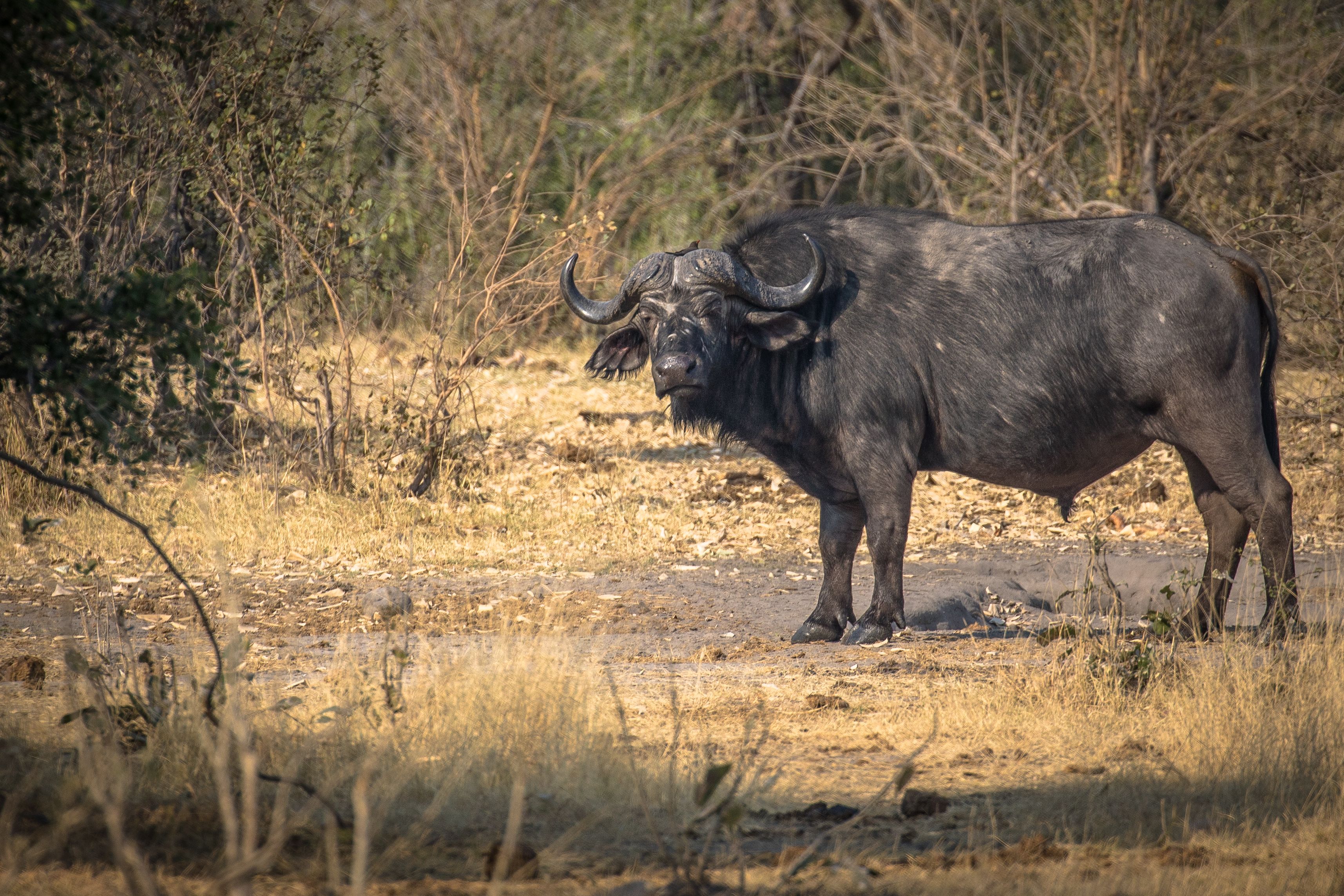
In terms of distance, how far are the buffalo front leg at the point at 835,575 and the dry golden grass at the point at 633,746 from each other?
0.23 meters

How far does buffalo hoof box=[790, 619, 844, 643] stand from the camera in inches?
267

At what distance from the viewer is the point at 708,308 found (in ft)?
22.0

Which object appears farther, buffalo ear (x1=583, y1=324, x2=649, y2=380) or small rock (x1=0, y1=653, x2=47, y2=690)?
buffalo ear (x1=583, y1=324, x2=649, y2=380)

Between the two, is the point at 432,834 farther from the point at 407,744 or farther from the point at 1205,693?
the point at 1205,693

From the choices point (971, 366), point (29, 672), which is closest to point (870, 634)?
point (971, 366)

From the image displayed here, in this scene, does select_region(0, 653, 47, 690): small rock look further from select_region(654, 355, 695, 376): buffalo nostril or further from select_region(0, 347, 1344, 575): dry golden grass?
select_region(654, 355, 695, 376): buffalo nostril

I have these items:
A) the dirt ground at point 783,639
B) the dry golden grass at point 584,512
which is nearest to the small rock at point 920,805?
the dirt ground at point 783,639

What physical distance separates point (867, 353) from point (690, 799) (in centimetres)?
317

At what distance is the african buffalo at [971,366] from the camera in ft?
21.0

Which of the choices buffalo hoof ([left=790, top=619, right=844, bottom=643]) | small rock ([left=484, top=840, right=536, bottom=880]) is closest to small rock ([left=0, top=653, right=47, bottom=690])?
small rock ([left=484, top=840, right=536, bottom=880])

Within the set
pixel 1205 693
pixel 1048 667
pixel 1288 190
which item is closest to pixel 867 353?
pixel 1048 667

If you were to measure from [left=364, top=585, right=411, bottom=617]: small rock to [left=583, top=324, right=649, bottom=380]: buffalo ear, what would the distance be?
1.61 metres

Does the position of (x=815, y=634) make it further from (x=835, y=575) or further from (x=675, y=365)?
(x=675, y=365)

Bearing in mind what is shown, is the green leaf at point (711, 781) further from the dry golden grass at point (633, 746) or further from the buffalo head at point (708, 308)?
the buffalo head at point (708, 308)
